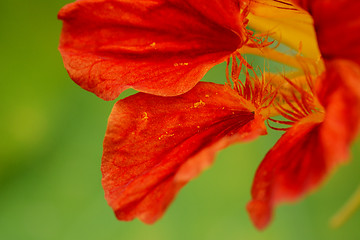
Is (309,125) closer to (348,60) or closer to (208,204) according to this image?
(348,60)

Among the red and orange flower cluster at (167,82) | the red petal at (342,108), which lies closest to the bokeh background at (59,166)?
the red and orange flower cluster at (167,82)

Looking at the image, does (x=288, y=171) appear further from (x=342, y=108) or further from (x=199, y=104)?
(x=199, y=104)

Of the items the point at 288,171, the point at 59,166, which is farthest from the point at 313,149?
the point at 59,166

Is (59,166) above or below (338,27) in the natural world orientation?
below

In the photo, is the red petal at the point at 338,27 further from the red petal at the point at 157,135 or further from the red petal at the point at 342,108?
the red petal at the point at 157,135

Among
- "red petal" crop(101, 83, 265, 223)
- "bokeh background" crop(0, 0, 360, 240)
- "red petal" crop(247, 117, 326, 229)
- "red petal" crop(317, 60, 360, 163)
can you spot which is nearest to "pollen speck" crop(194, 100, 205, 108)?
"red petal" crop(101, 83, 265, 223)

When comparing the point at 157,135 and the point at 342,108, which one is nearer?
the point at 342,108
